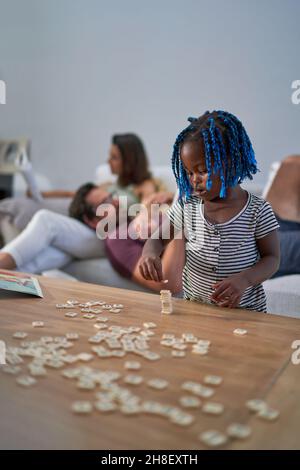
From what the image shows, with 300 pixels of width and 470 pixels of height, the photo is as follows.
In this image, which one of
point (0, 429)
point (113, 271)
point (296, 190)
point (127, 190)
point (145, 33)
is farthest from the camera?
point (145, 33)

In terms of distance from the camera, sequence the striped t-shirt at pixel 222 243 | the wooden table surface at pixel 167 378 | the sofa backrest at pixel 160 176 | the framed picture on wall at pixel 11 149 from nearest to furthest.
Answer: the wooden table surface at pixel 167 378, the striped t-shirt at pixel 222 243, the sofa backrest at pixel 160 176, the framed picture on wall at pixel 11 149

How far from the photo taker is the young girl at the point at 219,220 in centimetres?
115

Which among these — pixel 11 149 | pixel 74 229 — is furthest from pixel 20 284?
pixel 11 149

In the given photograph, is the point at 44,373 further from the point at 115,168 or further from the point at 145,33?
the point at 145,33

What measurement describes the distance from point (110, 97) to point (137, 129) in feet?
1.19

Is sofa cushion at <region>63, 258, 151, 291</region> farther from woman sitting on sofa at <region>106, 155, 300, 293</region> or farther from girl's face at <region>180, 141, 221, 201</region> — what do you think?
girl's face at <region>180, 141, 221, 201</region>

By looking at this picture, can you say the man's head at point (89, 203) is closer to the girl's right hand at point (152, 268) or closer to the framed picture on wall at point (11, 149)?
the girl's right hand at point (152, 268)

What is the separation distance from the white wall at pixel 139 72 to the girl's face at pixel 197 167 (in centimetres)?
192

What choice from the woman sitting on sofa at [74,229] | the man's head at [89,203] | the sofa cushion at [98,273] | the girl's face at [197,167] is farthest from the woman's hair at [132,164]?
the girl's face at [197,167]

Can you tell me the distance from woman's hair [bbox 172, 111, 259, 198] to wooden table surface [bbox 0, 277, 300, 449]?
31 centimetres

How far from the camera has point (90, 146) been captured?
3947mm

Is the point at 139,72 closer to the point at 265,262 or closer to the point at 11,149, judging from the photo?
the point at 11,149

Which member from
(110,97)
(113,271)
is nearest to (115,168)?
(113,271)

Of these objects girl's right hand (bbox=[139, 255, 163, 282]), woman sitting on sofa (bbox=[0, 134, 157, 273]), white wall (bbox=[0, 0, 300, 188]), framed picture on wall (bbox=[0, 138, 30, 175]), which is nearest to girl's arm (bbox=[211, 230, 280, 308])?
girl's right hand (bbox=[139, 255, 163, 282])
